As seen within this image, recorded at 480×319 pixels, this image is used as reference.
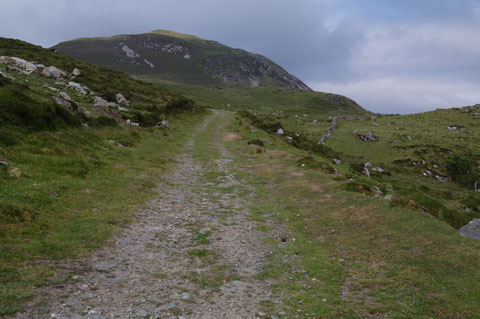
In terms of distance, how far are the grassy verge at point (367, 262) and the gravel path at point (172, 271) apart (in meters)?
0.95

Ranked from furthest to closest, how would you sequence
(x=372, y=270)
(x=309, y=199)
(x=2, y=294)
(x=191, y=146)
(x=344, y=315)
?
1. (x=191, y=146)
2. (x=309, y=199)
3. (x=372, y=270)
4. (x=344, y=315)
5. (x=2, y=294)

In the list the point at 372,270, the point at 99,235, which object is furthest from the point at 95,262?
the point at 372,270

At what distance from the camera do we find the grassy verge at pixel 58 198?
7.75 meters

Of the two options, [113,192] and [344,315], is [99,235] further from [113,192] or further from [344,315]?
[344,315]

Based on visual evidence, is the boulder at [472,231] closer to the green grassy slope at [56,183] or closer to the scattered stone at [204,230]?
the scattered stone at [204,230]

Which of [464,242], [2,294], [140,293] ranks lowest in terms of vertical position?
[140,293]

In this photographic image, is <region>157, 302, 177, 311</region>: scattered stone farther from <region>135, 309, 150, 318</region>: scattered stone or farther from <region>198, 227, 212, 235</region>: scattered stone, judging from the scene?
<region>198, 227, 212, 235</region>: scattered stone

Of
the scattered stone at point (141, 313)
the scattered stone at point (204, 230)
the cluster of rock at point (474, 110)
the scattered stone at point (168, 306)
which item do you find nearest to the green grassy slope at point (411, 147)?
the cluster of rock at point (474, 110)

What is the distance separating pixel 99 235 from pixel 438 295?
37.5 ft

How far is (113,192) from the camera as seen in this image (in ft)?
50.4

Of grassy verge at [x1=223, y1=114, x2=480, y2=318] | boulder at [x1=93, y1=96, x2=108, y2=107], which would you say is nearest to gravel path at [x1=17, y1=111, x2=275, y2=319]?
grassy verge at [x1=223, y1=114, x2=480, y2=318]

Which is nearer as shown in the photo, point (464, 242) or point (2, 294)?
point (2, 294)

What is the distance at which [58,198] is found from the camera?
1254 centimetres

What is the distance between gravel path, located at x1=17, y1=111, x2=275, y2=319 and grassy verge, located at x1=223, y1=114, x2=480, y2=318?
0.95 metres
